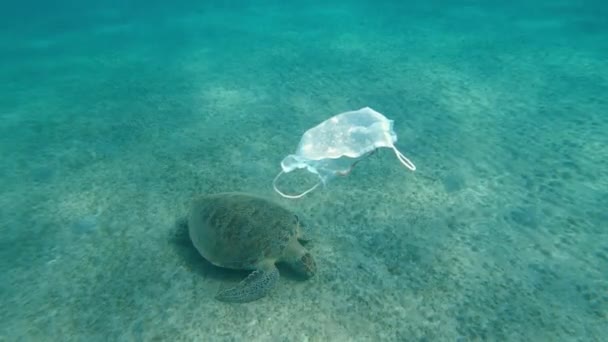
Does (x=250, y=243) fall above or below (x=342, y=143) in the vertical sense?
below

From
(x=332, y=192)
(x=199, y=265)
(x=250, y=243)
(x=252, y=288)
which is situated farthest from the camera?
(x=332, y=192)

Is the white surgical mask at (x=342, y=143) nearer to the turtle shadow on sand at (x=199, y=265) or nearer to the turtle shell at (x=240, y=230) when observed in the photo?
the turtle shell at (x=240, y=230)

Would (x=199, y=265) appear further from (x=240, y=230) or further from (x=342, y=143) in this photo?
(x=342, y=143)

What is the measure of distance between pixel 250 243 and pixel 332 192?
1.43 meters

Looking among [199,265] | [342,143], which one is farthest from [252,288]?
[342,143]

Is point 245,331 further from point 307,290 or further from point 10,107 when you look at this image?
point 10,107

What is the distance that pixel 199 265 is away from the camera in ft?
9.97

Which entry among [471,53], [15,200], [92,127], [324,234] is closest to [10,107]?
[92,127]

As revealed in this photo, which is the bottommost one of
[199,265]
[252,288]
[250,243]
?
[199,265]

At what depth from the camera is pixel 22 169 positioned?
4.66m

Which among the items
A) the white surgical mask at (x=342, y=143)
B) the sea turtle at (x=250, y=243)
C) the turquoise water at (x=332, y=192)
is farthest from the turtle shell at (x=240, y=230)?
the white surgical mask at (x=342, y=143)

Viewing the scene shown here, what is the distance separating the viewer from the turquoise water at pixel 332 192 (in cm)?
263

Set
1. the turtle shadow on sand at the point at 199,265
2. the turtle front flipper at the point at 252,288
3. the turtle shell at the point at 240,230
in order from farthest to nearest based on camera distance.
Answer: the turtle shadow on sand at the point at 199,265 < the turtle shell at the point at 240,230 < the turtle front flipper at the point at 252,288

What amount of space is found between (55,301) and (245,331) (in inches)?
67.6
